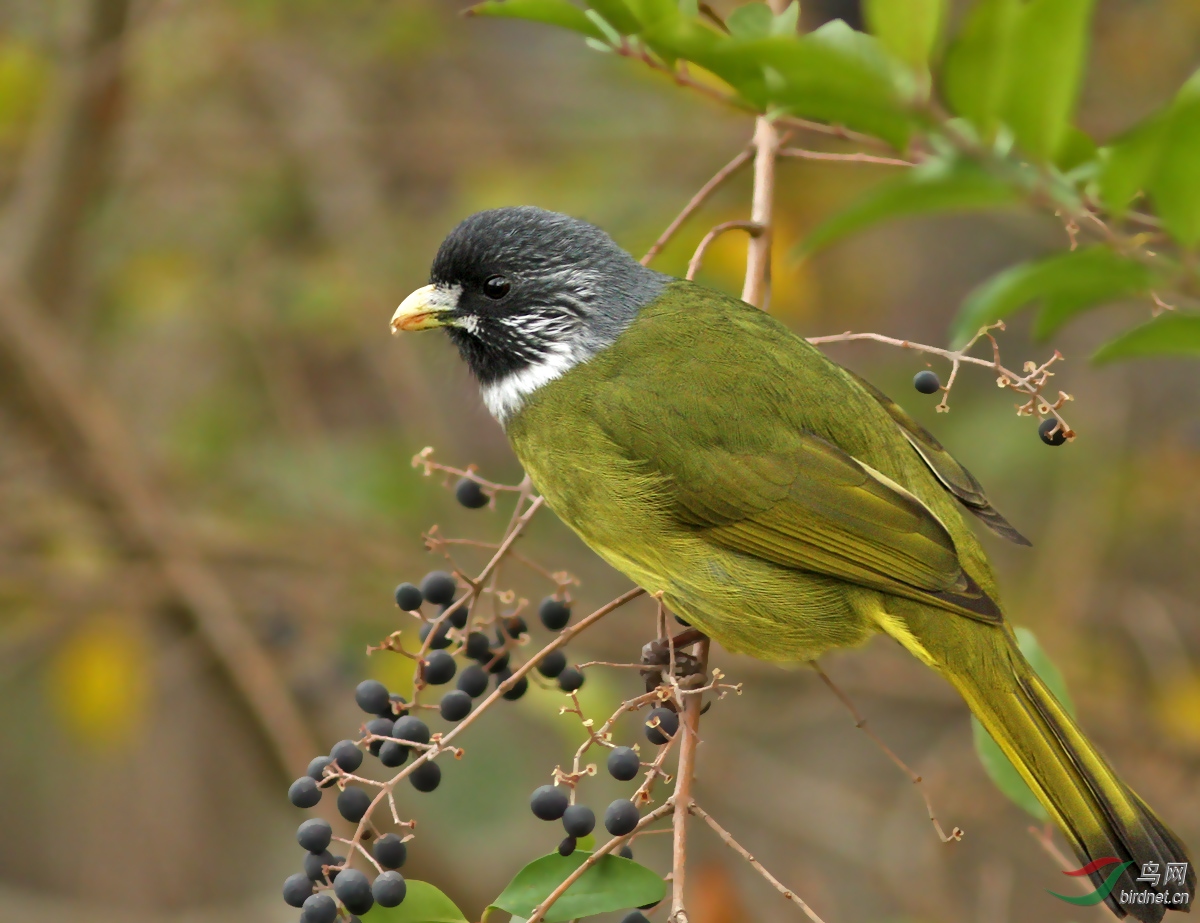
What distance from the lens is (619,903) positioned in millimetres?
1958

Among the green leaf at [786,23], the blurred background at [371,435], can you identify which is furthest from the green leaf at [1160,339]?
the blurred background at [371,435]

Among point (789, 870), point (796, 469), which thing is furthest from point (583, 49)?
point (789, 870)

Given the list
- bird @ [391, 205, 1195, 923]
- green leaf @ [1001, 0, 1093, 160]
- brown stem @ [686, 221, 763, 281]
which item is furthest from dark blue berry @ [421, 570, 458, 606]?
green leaf @ [1001, 0, 1093, 160]

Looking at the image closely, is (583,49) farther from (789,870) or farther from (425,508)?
(789,870)

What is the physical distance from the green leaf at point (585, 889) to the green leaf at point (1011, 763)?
0.92 meters

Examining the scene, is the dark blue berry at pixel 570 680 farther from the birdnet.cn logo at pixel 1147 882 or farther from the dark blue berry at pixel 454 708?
the birdnet.cn logo at pixel 1147 882

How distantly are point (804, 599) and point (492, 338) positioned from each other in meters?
1.03

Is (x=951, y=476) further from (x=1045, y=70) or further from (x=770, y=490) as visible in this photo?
(x=1045, y=70)

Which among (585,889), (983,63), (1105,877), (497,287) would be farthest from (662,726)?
(983,63)

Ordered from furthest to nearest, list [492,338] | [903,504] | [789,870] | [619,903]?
[789,870] < [492,338] < [903,504] < [619,903]

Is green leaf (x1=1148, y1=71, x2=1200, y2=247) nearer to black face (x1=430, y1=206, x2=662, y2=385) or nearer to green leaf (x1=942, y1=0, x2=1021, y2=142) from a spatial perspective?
green leaf (x1=942, y1=0, x2=1021, y2=142)

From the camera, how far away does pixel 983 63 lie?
1.21m

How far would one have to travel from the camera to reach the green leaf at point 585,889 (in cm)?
196

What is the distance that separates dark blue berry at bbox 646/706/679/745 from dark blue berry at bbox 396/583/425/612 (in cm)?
56
